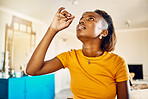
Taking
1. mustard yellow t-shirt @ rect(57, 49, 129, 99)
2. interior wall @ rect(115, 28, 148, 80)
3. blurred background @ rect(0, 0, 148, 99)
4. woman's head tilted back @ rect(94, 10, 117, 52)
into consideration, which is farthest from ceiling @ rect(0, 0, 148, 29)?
mustard yellow t-shirt @ rect(57, 49, 129, 99)

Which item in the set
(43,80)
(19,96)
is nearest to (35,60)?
(19,96)

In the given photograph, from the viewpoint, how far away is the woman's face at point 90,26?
667mm

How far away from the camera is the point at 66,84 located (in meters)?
7.01

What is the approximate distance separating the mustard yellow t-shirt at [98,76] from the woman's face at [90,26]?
11 centimetres

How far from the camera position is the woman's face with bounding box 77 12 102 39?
67cm

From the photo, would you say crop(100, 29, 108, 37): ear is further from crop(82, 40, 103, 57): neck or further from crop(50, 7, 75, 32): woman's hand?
crop(50, 7, 75, 32): woman's hand

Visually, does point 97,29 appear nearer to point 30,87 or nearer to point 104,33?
point 104,33

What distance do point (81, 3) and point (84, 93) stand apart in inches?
124

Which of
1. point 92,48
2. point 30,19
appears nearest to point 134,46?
point 30,19

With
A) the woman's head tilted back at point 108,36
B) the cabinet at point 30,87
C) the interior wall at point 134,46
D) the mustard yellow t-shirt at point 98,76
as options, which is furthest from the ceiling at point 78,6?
the mustard yellow t-shirt at point 98,76

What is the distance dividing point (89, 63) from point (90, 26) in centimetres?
17

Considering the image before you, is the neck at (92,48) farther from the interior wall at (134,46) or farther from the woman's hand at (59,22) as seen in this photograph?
the interior wall at (134,46)

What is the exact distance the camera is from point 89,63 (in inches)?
26.5

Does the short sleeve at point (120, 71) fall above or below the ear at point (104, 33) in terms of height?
below
